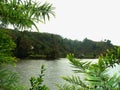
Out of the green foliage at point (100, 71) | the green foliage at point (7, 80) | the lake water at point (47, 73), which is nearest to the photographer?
the green foliage at point (100, 71)

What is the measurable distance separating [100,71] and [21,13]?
2.09 feet

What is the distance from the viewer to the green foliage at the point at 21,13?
4.44 ft

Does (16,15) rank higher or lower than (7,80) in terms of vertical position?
higher

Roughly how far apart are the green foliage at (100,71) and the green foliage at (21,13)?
507mm

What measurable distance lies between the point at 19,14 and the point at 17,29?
76 mm

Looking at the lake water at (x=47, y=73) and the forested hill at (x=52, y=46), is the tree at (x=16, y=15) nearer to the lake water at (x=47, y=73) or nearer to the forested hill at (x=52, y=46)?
the lake water at (x=47, y=73)

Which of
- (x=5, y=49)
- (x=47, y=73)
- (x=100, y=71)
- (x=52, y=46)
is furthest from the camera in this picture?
(x=52, y=46)

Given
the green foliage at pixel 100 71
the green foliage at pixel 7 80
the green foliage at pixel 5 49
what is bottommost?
the green foliage at pixel 7 80

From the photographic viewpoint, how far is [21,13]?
4.42 feet

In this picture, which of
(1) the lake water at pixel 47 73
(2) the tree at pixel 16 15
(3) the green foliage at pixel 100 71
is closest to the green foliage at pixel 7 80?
(2) the tree at pixel 16 15

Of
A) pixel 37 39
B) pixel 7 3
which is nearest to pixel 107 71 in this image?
pixel 7 3

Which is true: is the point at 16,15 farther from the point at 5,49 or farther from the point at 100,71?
the point at 100,71

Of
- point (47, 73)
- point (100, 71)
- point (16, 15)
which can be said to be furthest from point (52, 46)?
point (100, 71)

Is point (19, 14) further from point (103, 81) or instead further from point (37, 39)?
point (37, 39)
